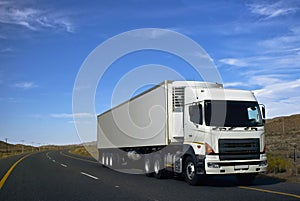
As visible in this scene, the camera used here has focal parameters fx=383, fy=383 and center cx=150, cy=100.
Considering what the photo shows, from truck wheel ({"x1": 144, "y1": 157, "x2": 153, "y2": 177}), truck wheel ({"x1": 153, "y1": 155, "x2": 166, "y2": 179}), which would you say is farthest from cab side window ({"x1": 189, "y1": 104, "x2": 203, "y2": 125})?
truck wheel ({"x1": 144, "y1": 157, "x2": 153, "y2": 177})

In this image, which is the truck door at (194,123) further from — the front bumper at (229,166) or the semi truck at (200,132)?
the front bumper at (229,166)

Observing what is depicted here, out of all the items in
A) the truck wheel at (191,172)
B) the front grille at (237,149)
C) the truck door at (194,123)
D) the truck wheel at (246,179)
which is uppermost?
the truck door at (194,123)

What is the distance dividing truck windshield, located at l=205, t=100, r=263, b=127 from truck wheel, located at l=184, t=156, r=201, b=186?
161cm

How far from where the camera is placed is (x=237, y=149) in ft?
42.2

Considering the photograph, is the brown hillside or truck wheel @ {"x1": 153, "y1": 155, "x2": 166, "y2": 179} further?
the brown hillside

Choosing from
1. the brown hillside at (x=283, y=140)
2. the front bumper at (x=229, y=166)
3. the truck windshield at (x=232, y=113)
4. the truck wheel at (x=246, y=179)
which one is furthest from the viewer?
the brown hillside at (x=283, y=140)

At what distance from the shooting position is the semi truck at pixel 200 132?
42.0 ft

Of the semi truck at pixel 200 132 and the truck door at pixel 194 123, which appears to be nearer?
the semi truck at pixel 200 132

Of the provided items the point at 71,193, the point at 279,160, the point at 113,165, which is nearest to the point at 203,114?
the point at 71,193

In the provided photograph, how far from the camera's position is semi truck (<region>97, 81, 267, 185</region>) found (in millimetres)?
12805

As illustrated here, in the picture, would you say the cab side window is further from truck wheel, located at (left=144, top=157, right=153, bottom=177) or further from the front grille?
truck wheel, located at (left=144, top=157, right=153, bottom=177)

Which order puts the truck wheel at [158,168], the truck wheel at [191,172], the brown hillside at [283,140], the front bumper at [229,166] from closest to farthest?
the front bumper at [229,166]
the truck wheel at [191,172]
the truck wheel at [158,168]
the brown hillside at [283,140]

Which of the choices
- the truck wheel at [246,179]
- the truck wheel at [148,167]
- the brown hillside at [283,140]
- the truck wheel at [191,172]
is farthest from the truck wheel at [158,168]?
the brown hillside at [283,140]

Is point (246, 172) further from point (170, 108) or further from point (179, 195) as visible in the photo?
point (170, 108)
